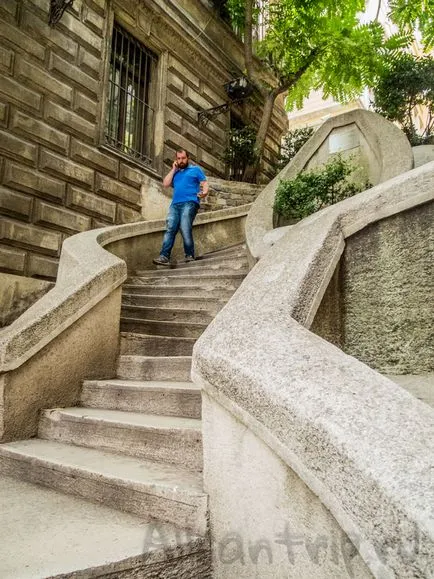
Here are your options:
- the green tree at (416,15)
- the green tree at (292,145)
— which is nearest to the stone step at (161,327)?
the green tree at (416,15)

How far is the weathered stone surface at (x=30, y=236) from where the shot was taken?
255 inches

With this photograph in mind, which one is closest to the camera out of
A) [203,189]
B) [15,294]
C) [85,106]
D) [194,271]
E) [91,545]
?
[91,545]

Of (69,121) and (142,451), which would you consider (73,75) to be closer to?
(69,121)

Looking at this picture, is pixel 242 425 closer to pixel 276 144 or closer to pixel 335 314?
pixel 335 314

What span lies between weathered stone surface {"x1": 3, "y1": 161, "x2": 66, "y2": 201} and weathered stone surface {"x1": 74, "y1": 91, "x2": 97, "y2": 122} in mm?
1474

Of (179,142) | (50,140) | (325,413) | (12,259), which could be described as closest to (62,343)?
(325,413)

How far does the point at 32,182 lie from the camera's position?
6832 mm

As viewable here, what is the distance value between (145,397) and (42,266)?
15.5 feet

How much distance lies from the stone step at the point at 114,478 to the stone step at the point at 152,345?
1.12 metres

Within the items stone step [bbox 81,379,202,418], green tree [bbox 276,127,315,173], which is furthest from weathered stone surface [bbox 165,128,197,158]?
stone step [bbox 81,379,202,418]

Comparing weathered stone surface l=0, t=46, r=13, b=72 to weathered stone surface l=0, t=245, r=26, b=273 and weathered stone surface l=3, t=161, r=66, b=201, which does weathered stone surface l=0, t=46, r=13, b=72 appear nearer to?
weathered stone surface l=3, t=161, r=66, b=201

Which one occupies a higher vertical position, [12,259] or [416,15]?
[416,15]

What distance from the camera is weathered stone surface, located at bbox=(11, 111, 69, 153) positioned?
6703 mm

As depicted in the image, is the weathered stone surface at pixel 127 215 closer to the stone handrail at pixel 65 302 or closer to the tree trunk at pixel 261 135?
the tree trunk at pixel 261 135
